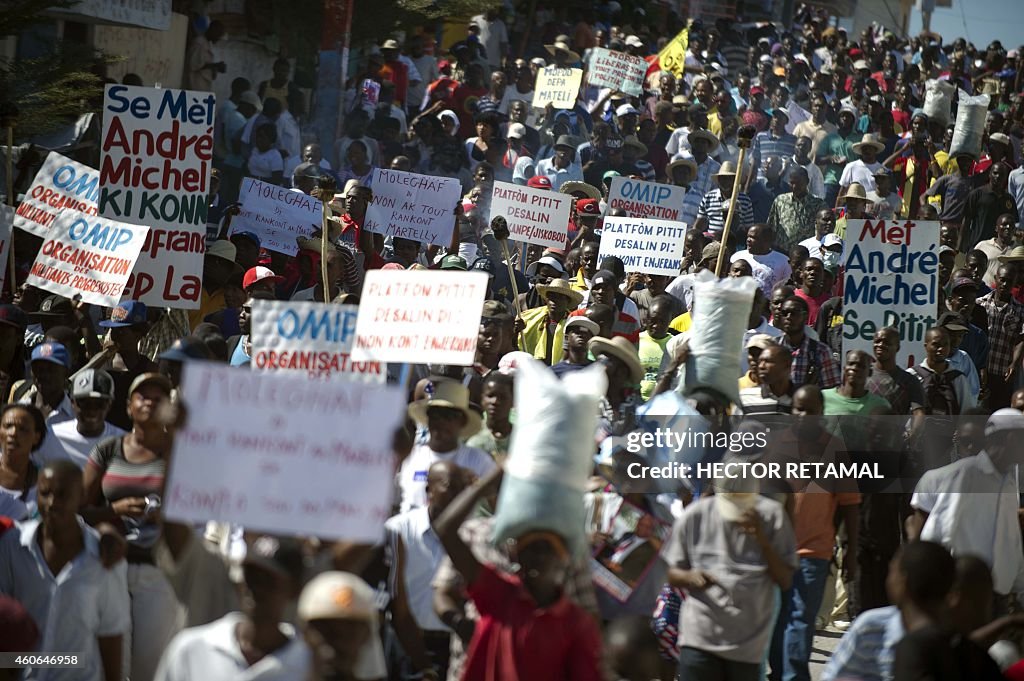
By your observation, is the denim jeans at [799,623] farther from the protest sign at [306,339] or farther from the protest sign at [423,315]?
the protest sign at [306,339]

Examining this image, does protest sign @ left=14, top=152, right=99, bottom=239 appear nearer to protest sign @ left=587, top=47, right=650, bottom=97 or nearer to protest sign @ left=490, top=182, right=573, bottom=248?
protest sign @ left=490, top=182, right=573, bottom=248

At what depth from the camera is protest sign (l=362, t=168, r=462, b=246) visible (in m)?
13.9

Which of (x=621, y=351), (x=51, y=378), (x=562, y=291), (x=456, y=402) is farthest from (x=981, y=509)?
(x=51, y=378)

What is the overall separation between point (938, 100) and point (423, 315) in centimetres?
1826

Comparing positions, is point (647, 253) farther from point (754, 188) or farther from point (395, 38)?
point (395, 38)

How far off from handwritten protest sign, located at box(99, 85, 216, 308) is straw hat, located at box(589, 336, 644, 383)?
3123mm

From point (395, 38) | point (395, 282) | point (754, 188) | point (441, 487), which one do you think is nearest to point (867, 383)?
point (395, 282)

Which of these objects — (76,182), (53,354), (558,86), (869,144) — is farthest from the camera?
(558,86)

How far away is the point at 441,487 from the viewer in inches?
250

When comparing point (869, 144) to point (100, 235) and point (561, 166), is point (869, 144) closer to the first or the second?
point (561, 166)

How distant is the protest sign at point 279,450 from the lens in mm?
5199

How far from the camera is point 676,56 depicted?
24766 millimetres

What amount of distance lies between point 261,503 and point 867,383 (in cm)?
560

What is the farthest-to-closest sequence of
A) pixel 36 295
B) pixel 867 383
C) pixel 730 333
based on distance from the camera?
pixel 36 295
pixel 867 383
pixel 730 333
